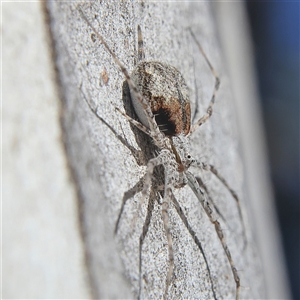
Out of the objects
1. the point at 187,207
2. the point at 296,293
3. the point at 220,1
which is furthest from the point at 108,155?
the point at 296,293

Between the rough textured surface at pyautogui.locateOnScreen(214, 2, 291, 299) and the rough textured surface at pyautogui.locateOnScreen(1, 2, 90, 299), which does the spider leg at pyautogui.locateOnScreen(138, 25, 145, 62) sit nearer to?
the rough textured surface at pyautogui.locateOnScreen(1, 2, 90, 299)

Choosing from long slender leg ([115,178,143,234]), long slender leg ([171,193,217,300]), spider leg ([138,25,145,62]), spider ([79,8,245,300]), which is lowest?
long slender leg ([171,193,217,300])

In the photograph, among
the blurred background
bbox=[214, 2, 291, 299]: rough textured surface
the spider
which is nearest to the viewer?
the spider

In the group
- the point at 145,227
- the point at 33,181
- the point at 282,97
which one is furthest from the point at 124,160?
the point at 282,97

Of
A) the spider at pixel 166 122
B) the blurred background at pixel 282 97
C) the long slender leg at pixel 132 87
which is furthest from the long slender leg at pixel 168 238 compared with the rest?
the blurred background at pixel 282 97

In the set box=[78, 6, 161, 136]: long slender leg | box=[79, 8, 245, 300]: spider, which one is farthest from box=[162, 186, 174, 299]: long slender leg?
box=[78, 6, 161, 136]: long slender leg

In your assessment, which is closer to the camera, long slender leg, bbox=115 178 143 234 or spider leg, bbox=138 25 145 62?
long slender leg, bbox=115 178 143 234

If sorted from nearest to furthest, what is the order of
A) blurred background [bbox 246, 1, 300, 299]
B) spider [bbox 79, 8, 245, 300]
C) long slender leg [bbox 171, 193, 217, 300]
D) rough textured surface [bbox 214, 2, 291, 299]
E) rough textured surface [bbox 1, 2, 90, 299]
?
1. rough textured surface [bbox 1, 2, 90, 299]
2. spider [bbox 79, 8, 245, 300]
3. long slender leg [bbox 171, 193, 217, 300]
4. rough textured surface [bbox 214, 2, 291, 299]
5. blurred background [bbox 246, 1, 300, 299]

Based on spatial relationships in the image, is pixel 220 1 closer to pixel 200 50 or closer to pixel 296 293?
pixel 200 50
